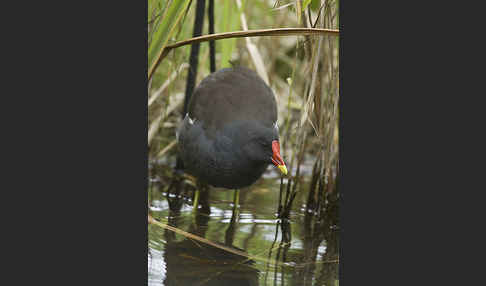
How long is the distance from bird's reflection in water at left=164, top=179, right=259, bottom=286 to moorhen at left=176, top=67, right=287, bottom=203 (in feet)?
1.27

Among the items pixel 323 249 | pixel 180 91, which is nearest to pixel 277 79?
pixel 180 91

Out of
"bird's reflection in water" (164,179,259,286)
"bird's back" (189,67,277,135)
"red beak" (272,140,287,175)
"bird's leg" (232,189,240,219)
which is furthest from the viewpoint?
"bird's leg" (232,189,240,219)

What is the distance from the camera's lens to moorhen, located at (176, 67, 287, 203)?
3307 millimetres

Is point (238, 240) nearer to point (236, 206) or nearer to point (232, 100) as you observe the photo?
point (236, 206)

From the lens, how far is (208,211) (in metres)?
4.16

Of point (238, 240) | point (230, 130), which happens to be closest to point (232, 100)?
point (230, 130)

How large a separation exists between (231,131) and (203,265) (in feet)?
2.53

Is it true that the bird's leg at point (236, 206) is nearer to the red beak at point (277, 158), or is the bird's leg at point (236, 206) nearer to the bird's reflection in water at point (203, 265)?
the bird's reflection in water at point (203, 265)

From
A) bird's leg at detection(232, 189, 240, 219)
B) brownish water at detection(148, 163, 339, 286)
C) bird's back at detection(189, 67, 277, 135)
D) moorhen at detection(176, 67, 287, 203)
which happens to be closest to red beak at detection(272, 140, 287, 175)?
moorhen at detection(176, 67, 287, 203)

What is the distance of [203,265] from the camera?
3244 mm

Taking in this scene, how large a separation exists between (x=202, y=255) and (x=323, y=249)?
0.77 meters

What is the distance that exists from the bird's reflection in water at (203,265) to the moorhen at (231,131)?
39 centimetres

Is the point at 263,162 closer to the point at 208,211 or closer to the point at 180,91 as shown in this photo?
the point at 208,211

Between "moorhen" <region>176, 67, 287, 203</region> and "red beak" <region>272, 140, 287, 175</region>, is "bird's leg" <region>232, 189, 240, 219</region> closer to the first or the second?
"moorhen" <region>176, 67, 287, 203</region>
